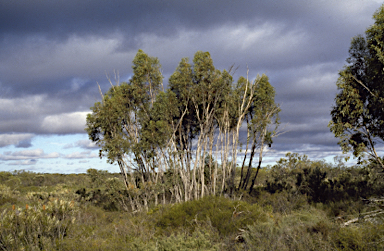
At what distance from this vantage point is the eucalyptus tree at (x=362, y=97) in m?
11.7

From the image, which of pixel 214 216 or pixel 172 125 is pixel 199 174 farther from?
pixel 214 216

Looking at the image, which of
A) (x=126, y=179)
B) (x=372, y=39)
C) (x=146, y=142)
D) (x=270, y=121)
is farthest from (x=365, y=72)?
(x=126, y=179)

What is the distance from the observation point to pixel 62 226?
8.63 meters

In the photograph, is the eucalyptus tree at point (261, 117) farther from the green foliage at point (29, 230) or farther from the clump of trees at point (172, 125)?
the green foliage at point (29, 230)

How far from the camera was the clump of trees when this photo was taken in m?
15.4

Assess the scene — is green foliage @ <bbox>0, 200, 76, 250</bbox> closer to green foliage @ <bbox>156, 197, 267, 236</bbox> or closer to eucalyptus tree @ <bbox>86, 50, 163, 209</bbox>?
green foliage @ <bbox>156, 197, 267, 236</bbox>

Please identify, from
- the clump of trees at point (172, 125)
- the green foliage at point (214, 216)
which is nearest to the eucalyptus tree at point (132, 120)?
the clump of trees at point (172, 125)

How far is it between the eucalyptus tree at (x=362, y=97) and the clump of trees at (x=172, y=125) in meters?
5.57

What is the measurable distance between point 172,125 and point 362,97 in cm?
953

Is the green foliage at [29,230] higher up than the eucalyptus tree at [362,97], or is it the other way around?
the eucalyptus tree at [362,97]

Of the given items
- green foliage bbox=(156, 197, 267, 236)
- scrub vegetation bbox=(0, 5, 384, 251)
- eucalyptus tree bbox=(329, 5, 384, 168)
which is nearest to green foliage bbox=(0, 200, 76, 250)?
scrub vegetation bbox=(0, 5, 384, 251)

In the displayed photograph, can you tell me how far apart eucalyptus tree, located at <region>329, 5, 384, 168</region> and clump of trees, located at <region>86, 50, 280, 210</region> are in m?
5.57

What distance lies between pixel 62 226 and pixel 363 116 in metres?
12.8

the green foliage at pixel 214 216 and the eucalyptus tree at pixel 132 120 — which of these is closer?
the green foliage at pixel 214 216
